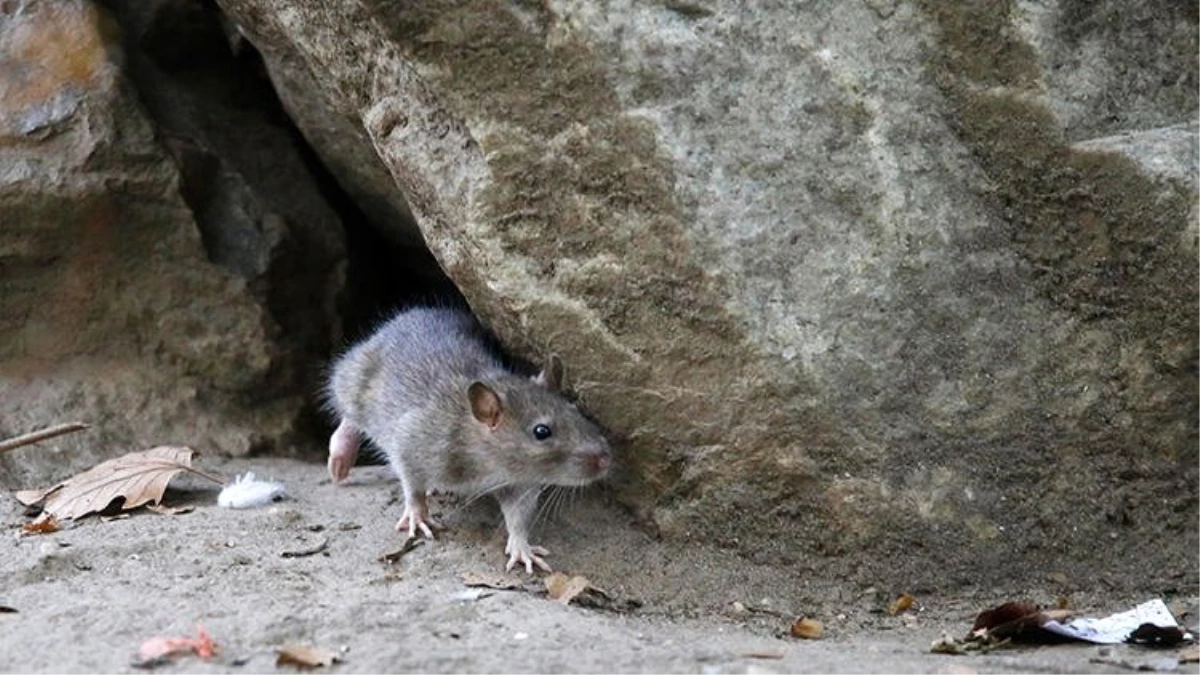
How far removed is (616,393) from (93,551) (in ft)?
6.01


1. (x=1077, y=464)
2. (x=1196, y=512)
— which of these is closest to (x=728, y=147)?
(x=1077, y=464)

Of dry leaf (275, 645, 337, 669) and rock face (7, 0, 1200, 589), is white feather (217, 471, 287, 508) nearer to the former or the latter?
rock face (7, 0, 1200, 589)

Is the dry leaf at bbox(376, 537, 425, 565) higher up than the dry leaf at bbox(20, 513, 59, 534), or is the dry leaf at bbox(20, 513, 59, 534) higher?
the dry leaf at bbox(376, 537, 425, 565)

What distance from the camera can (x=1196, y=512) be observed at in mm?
5461

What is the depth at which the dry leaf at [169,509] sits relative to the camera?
6168 millimetres

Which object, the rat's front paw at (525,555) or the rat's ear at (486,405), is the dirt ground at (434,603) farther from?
the rat's ear at (486,405)

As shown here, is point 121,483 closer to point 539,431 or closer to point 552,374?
point 539,431

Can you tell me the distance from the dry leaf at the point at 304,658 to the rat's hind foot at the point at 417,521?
150 cm

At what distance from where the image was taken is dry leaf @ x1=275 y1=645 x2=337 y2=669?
4.35 metres

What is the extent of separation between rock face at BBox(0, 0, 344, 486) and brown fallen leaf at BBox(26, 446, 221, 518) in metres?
0.57

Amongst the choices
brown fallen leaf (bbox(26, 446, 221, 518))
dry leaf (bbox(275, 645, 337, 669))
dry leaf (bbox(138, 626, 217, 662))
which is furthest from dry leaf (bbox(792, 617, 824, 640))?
brown fallen leaf (bbox(26, 446, 221, 518))

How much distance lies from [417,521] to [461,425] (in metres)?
0.45

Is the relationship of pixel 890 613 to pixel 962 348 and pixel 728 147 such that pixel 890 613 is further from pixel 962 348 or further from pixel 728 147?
pixel 728 147

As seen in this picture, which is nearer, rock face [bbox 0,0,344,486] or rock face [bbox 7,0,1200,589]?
rock face [bbox 7,0,1200,589]
